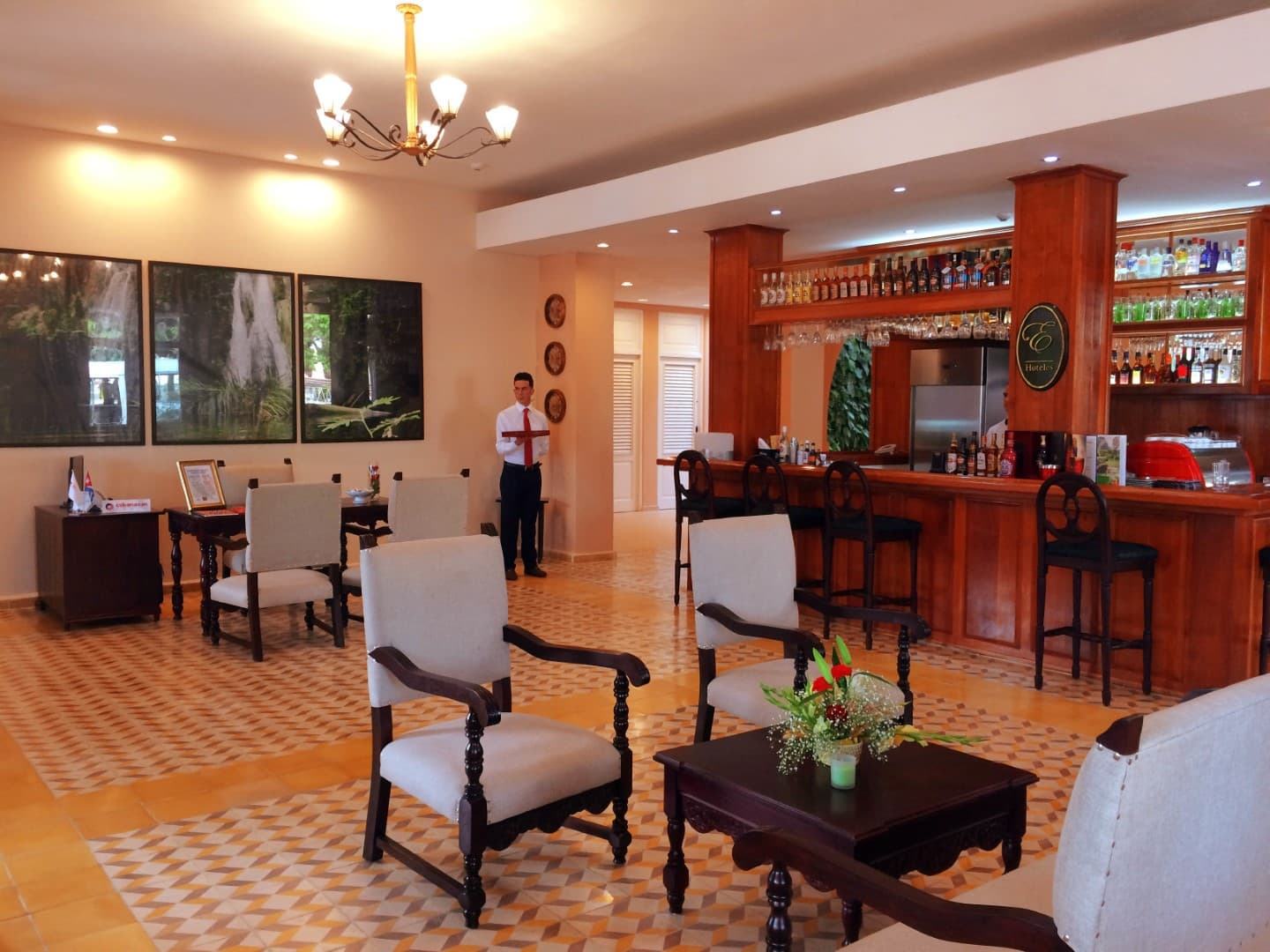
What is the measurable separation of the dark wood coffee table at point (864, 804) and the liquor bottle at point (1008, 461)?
3.38 metres

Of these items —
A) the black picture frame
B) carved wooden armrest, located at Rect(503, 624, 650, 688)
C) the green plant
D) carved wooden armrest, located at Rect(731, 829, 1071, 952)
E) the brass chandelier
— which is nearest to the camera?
carved wooden armrest, located at Rect(731, 829, 1071, 952)

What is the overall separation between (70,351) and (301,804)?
190 inches

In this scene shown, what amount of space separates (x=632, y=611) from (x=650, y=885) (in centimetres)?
399

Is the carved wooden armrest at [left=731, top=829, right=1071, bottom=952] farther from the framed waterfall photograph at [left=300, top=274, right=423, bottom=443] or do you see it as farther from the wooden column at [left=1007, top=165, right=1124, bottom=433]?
the framed waterfall photograph at [left=300, top=274, right=423, bottom=443]

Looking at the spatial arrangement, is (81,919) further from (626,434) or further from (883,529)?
(626,434)

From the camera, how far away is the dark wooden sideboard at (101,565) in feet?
21.5

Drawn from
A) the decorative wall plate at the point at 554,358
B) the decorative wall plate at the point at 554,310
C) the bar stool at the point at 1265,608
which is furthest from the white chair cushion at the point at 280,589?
the bar stool at the point at 1265,608

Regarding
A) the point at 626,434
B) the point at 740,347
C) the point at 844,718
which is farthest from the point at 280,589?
the point at 626,434

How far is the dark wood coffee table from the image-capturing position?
8.02 feet

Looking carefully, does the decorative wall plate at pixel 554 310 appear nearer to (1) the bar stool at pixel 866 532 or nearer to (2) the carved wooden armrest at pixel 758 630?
(1) the bar stool at pixel 866 532

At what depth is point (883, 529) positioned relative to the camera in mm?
6137

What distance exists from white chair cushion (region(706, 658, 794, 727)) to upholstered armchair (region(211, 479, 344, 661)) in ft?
9.96

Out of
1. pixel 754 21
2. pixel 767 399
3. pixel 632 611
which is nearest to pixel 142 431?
pixel 632 611

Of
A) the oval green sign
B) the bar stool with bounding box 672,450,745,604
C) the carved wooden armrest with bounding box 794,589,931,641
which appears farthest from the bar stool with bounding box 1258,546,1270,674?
the bar stool with bounding box 672,450,745,604
